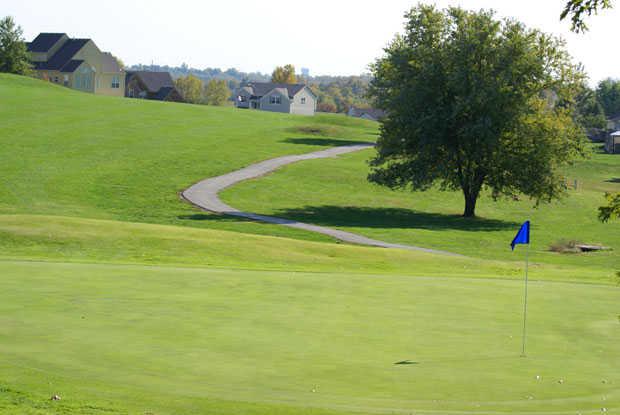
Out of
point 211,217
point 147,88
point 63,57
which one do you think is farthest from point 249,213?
point 147,88

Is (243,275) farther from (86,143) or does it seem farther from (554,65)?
(86,143)

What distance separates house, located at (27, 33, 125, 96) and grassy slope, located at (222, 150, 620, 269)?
79.1 meters

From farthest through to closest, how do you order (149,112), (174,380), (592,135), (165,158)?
1. (592,135)
2. (149,112)
3. (165,158)
4. (174,380)

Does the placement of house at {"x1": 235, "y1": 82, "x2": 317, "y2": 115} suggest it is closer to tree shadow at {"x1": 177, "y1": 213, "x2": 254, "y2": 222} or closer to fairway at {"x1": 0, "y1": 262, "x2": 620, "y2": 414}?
tree shadow at {"x1": 177, "y1": 213, "x2": 254, "y2": 222}

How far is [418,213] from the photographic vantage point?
5862 centimetres

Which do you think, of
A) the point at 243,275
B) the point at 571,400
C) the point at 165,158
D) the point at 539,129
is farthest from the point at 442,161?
the point at 571,400

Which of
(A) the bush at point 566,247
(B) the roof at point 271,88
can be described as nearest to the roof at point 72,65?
(B) the roof at point 271,88

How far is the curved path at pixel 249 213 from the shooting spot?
1737 inches

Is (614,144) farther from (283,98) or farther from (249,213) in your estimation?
(249,213)

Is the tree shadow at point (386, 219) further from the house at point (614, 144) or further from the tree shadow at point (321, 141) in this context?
the house at point (614, 144)

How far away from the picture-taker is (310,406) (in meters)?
10.9

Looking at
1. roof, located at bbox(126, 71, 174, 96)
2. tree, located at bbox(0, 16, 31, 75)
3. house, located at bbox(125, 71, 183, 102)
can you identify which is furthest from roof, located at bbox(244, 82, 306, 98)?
tree, located at bbox(0, 16, 31, 75)

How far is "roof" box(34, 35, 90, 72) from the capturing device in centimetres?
14412

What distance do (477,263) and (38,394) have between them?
2507 cm
